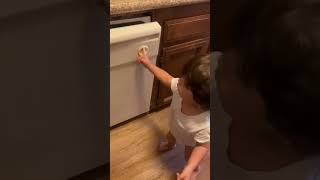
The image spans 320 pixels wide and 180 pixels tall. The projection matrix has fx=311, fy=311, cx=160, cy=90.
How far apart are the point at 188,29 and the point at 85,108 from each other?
2.84ft

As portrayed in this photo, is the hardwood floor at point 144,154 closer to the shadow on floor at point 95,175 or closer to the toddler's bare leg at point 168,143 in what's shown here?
the toddler's bare leg at point 168,143

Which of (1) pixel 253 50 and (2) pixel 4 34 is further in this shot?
(2) pixel 4 34

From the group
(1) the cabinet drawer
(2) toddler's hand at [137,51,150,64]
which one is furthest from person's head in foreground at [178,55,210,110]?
(1) the cabinet drawer

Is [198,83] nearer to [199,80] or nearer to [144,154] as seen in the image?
[199,80]

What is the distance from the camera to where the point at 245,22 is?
26 centimetres

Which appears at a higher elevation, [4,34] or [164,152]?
[4,34]

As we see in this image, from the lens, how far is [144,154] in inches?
45.8

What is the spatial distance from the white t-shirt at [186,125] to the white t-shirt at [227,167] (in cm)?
69

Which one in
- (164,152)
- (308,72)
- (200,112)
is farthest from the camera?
(164,152)

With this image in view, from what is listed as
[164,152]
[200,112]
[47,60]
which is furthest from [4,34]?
[164,152]

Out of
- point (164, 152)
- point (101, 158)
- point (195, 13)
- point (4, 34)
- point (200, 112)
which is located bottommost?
point (164, 152)

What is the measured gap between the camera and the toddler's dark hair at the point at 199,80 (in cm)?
88

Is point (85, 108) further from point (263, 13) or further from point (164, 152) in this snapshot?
point (164, 152)

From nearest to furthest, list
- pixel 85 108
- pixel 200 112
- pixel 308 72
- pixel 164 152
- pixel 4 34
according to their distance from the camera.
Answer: pixel 308 72 → pixel 4 34 → pixel 85 108 → pixel 200 112 → pixel 164 152
